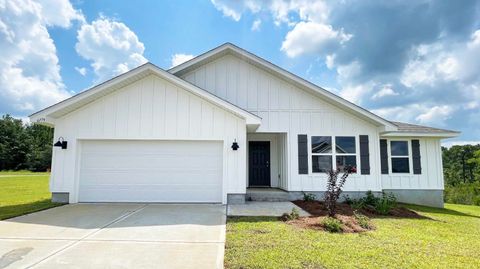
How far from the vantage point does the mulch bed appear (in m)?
6.22

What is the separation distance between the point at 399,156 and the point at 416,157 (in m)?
0.71

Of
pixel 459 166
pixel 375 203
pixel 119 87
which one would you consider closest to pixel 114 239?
pixel 119 87

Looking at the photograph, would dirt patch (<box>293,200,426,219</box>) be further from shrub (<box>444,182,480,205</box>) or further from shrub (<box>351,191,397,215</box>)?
→ shrub (<box>444,182,480,205</box>)

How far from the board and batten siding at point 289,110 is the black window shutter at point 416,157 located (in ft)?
7.04

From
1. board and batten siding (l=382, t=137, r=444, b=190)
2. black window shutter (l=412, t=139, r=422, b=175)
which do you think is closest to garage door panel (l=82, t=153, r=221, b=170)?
board and batten siding (l=382, t=137, r=444, b=190)

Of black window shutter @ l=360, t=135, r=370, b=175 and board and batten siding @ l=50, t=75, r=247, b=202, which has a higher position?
board and batten siding @ l=50, t=75, r=247, b=202

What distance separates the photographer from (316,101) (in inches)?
426

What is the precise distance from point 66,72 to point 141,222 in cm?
1372

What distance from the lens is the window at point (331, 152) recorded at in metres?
10.6

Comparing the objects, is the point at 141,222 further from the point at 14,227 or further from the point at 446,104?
the point at 446,104

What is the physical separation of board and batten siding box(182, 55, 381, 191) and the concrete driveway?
4.35 m

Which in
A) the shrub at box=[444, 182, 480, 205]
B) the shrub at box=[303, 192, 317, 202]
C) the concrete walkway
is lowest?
the shrub at box=[444, 182, 480, 205]

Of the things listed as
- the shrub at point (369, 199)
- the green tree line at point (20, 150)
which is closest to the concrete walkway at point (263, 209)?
the shrub at point (369, 199)

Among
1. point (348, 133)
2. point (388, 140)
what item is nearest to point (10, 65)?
point (348, 133)
